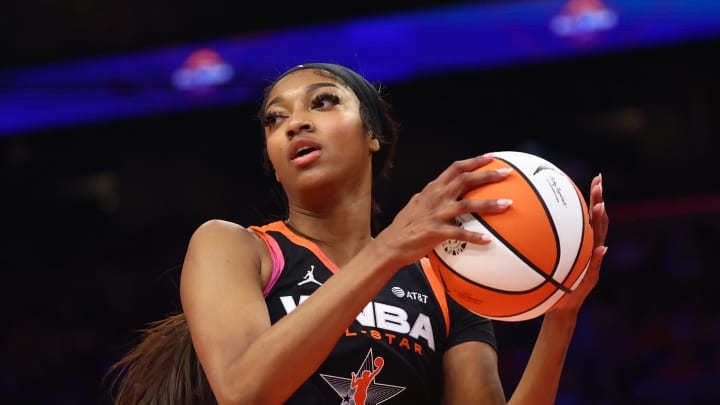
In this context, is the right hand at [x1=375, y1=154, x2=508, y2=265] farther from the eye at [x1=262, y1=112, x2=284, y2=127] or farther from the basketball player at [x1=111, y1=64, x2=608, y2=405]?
the eye at [x1=262, y1=112, x2=284, y2=127]

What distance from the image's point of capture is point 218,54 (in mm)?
10633

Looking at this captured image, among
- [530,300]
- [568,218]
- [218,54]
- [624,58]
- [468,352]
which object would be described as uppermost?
[218,54]

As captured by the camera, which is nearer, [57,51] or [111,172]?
[57,51]

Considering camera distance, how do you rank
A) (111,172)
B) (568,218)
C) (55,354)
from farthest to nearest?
(111,172) < (55,354) < (568,218)

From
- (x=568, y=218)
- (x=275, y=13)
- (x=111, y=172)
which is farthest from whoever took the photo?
(x=111, y=172)

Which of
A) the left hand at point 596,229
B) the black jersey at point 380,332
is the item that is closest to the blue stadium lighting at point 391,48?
the black jersey at point 380,332

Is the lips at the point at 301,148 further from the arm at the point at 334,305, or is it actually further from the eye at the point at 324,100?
the arm at the point at 334,305

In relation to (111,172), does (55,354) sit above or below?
below

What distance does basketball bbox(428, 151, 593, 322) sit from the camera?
243 centimetres

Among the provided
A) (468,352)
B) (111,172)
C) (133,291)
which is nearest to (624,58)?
(133,291)

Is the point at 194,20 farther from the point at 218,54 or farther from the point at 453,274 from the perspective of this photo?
the point at 453,274

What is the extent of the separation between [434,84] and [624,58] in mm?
2194

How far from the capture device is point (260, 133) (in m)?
10.9

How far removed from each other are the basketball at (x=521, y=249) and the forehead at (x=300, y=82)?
0.79 metres
